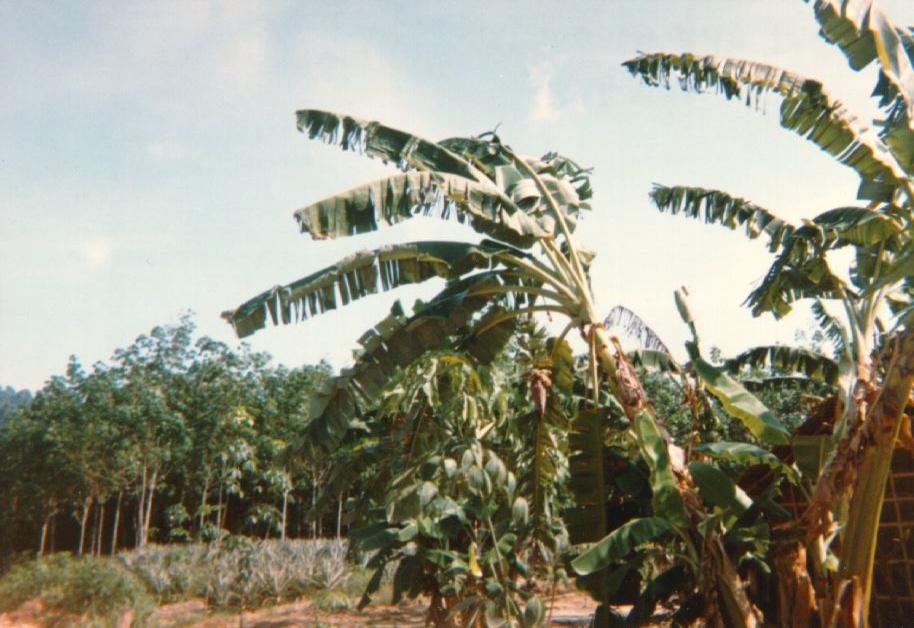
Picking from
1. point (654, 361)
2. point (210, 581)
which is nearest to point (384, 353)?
point (654, 361)

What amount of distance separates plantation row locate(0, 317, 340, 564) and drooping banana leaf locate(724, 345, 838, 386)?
16.5m

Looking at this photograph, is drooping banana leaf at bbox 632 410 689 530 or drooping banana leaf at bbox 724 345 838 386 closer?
drooping banana leaf at bbox 632 410 689 530

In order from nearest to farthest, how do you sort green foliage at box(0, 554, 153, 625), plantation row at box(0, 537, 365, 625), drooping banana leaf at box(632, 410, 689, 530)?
drooping banana leaf at box(632, 410, 689, 530) → green foliage at box(0, 554, 153, 625) → plantation row at box(0, 537, 365, 625)

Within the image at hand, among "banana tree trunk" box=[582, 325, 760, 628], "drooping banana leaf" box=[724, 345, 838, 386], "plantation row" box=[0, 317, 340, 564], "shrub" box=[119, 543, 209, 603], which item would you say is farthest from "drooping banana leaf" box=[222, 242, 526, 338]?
"plantation row" box=[0, 317, 340, 564]

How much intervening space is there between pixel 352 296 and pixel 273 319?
0.67m

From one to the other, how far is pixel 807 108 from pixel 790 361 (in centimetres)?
472

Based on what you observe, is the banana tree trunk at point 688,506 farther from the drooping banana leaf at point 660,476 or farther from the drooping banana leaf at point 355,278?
the drooping banana leaf at point 355,278

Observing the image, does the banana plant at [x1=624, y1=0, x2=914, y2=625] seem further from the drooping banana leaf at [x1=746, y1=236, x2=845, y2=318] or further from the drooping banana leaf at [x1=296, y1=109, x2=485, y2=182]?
the drooping banana leaf at [x1=296, y1=109, x2=485, y2=182]

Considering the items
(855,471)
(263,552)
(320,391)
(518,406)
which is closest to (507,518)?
(518,406)

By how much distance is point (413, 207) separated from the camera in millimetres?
5816

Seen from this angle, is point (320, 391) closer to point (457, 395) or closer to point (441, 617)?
point (457, 395)

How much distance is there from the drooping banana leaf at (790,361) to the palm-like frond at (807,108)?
3.97 meters

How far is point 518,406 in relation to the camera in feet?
30.1

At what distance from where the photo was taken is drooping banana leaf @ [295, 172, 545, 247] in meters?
5.43
